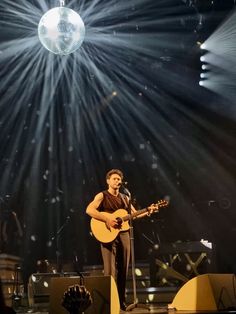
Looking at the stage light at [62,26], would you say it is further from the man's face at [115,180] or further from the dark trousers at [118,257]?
the dark trousers at [118,257]

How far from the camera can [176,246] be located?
7.73m


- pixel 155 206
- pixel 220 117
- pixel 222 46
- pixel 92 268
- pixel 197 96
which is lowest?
pixel 92 268

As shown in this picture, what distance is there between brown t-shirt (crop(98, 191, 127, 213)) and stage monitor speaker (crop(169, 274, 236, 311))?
1.58m

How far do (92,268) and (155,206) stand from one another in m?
3.36

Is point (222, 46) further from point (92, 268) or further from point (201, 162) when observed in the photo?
point (92, 268)

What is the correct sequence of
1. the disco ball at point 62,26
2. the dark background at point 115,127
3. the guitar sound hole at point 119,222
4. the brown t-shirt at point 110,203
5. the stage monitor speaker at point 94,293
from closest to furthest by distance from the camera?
1. the stage monitor speaker at point 94,293
2. the guitar sound hole at point 119,222
3. the brown t-shirt at point 110,203
4. the disco ball at point 62,26
5. the dark background at point 115,127

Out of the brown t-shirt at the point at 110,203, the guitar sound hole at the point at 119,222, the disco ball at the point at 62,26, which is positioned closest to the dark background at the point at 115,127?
the disco ball at the point at 62,26

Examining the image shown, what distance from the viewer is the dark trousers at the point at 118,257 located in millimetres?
5594

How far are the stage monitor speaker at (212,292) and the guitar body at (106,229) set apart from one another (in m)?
1.38

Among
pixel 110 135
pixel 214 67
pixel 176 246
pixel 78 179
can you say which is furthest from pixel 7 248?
pixel 214 67

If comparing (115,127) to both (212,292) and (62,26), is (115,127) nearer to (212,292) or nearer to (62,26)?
(62,26)

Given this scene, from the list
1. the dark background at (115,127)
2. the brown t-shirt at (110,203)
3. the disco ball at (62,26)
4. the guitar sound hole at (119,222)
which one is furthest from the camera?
the dark background at (115,127)

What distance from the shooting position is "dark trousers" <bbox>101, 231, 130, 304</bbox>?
559 cm

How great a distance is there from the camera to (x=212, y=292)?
4285 mm
